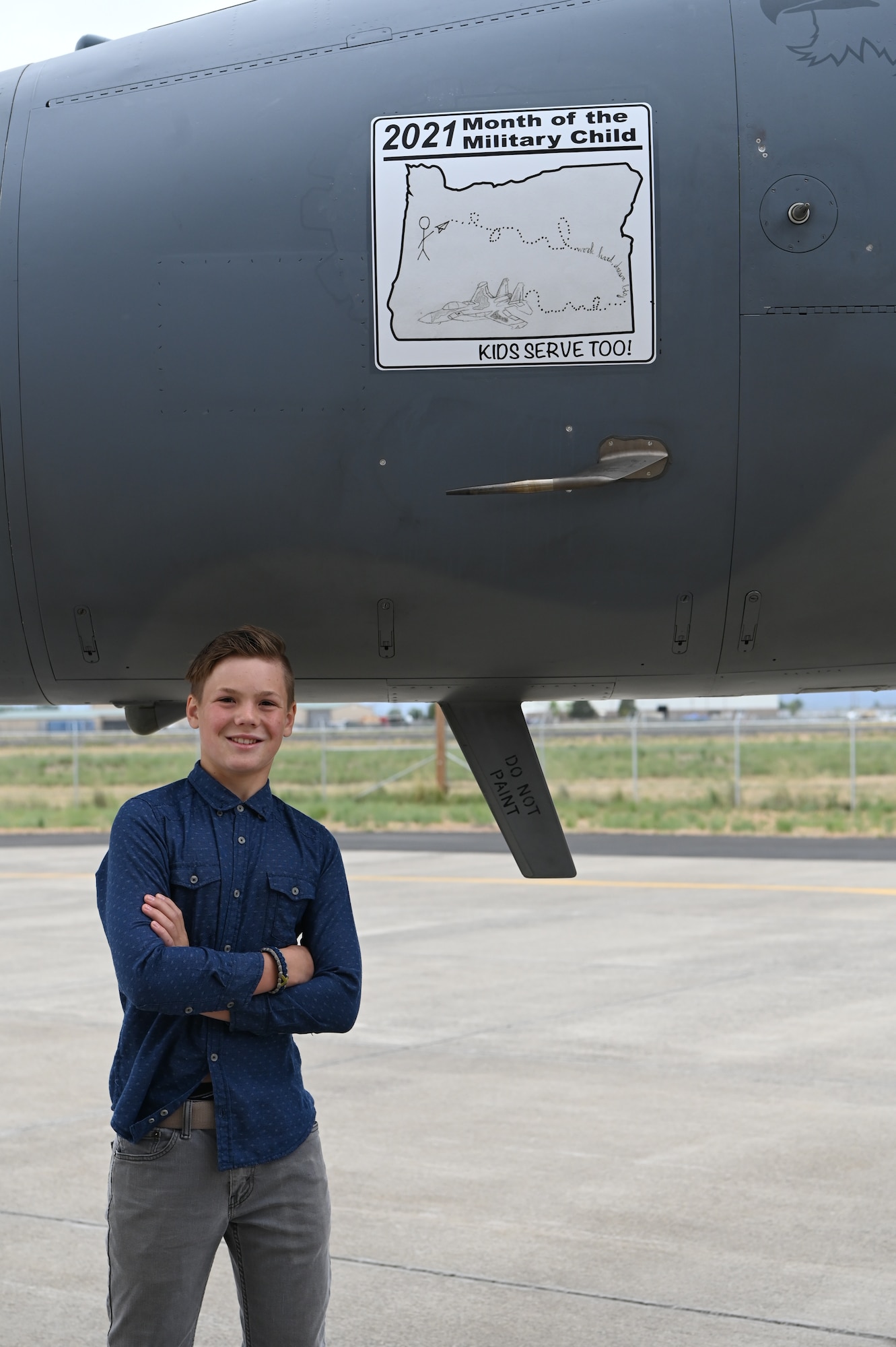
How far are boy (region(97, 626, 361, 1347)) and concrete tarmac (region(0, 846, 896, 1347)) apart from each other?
6.43 ft

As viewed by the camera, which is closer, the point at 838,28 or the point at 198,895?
the point at 198,895

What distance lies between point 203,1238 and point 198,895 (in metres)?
0.59

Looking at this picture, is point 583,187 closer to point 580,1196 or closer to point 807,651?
point 807,651

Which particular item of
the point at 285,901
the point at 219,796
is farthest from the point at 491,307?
the point at 285,901

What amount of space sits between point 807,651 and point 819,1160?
345cm

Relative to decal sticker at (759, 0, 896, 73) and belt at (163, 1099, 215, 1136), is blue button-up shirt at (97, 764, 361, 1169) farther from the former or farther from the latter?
decal sticker at (759, 0, 896, 73)

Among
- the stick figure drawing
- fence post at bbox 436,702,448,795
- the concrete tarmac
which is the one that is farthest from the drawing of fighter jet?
fence post at bbox 436,702,448,795

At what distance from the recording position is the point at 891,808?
26.4 meters

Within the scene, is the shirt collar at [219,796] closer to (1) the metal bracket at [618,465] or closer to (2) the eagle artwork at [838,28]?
(1) the metal bracket at [618,465]

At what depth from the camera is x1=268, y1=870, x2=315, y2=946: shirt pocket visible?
2.55 metres

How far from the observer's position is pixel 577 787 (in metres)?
37.1

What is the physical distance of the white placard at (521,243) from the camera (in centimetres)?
288

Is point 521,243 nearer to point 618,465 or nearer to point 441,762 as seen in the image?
point 618,465

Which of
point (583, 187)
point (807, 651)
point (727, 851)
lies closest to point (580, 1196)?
point (807, 651)
